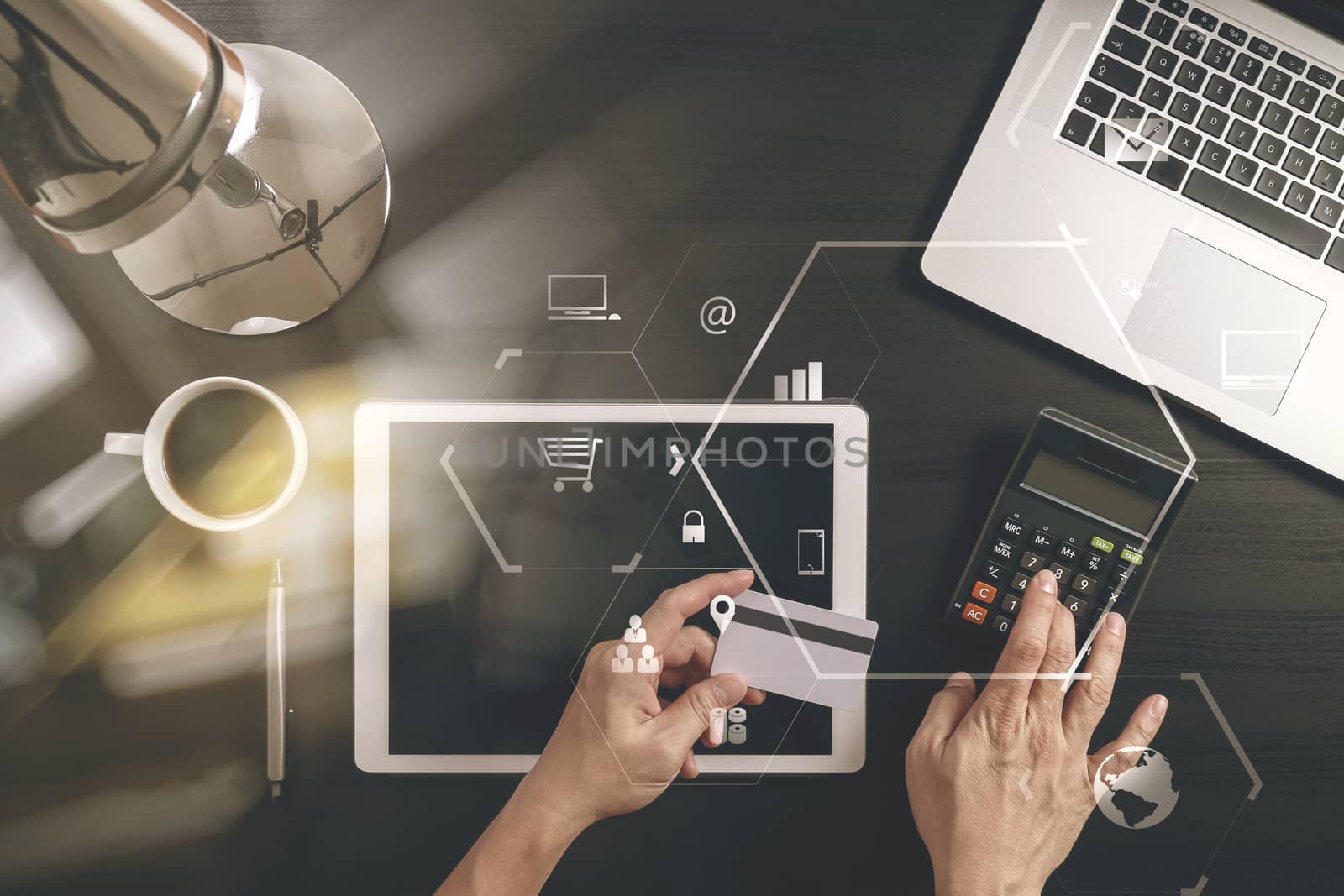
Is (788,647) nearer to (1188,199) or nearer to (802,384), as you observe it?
(802,384)

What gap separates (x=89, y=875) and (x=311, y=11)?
76 cm

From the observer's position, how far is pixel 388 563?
0.71 meters

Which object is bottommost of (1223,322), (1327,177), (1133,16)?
(1223,322)

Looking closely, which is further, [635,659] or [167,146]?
[635,659]

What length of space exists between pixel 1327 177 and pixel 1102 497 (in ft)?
1.01

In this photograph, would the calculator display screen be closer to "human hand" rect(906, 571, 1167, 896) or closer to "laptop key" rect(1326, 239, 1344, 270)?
"human hand" rect(906, 571, 1167, 896)

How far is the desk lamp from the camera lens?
39 centimetres

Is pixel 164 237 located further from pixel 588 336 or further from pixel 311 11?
pixel 588 336

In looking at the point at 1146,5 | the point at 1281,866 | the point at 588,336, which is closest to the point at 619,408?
the point at 588,336

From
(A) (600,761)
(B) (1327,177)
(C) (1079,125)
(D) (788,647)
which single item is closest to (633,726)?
(A) (600,761)

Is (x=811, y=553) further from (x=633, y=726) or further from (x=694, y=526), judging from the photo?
(x=633, y=726)

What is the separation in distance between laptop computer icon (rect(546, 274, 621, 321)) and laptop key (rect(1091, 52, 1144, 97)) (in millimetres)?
439

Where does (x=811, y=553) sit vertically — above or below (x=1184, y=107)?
below

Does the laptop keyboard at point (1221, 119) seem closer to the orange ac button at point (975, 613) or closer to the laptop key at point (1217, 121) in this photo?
the laptop key at point (1217, 121)
